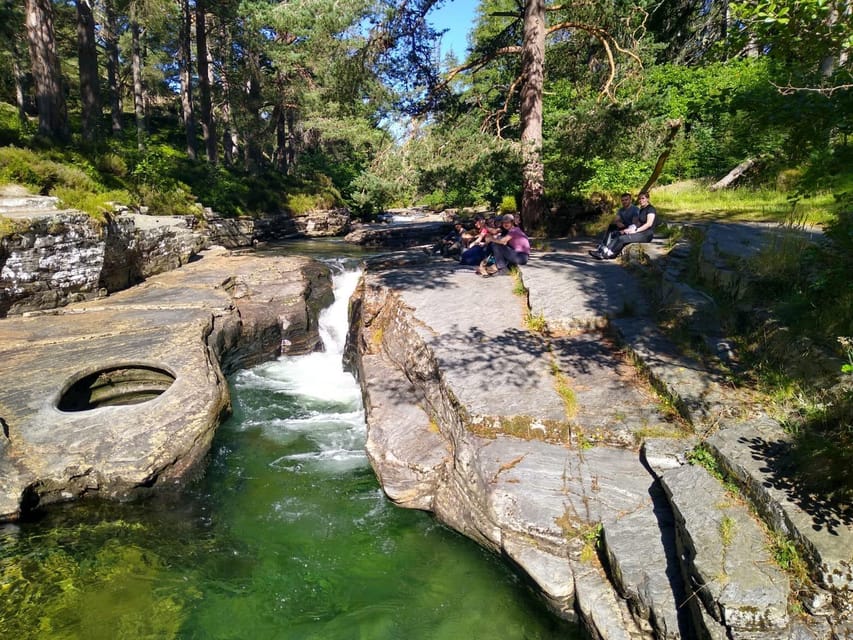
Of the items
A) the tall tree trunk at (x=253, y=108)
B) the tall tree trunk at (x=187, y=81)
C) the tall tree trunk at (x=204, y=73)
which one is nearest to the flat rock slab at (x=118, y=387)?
the tall tree trunk at (x=204, y=73)

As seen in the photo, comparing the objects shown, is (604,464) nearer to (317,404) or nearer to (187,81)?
(317,404)

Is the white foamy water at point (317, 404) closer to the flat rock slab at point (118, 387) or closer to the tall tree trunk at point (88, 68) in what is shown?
the flat rock slab at point (118, 387)

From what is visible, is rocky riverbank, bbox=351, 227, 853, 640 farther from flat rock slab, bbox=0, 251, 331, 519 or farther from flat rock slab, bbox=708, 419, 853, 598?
flat rock slab, bbox=0, 251, 331, 519

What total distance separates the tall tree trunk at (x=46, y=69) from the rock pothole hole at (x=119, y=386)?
12376mm

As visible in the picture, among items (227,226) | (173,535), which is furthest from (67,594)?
(227,226)

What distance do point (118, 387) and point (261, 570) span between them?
3463 millimetres

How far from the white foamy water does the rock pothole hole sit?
1.26m

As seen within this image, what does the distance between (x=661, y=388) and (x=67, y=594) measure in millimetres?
5640

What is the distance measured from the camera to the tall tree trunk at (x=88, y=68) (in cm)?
1720

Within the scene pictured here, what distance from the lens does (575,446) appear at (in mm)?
4852

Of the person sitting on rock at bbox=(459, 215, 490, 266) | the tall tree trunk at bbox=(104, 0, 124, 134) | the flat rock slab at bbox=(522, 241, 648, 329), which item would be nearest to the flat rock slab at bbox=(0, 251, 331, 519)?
the person sitting on rock at bbox=(459, 215, 490, 266)

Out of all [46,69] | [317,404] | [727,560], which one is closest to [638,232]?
[317,404]

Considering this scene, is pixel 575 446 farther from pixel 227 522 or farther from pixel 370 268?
pixel 370 268

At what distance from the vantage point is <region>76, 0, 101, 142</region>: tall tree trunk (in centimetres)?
1720
